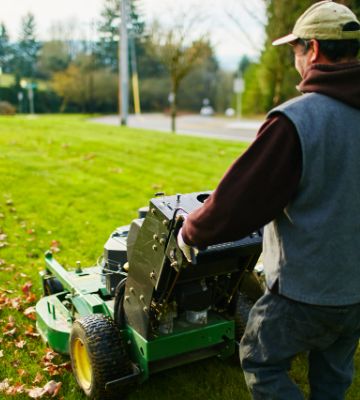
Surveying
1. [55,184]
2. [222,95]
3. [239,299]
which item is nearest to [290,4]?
[55,184]

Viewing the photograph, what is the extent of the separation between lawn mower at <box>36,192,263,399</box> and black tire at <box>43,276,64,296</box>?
532 mm

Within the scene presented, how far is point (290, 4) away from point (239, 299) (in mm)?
9558

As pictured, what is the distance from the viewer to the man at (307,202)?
1.71 m

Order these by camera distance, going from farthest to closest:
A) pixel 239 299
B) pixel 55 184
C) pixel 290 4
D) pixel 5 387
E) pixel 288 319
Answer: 1. pixel 290 4
2. pixel 55 184
3. pixel 239 299
4. pixel 5 387
5. pixel 288 319

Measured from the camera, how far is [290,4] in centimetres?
1130

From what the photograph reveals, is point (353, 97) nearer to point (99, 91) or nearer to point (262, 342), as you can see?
point (262, 342)

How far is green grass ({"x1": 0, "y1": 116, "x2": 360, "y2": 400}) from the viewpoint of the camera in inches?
126

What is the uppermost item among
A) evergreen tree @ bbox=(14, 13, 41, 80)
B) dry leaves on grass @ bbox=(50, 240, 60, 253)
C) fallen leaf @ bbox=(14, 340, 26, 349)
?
evergreen tree @ bbox=(14, 13, 41, 80)

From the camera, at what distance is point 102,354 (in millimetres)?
2727

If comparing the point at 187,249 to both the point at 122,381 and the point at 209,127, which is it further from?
the point at 209,127

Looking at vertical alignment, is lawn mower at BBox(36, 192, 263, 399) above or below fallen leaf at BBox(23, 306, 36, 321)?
above

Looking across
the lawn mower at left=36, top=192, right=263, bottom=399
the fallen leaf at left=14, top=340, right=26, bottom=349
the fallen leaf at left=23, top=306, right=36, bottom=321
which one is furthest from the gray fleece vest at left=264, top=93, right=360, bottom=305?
the fallen leaf at left=23, top=306, right=36, bottom=321

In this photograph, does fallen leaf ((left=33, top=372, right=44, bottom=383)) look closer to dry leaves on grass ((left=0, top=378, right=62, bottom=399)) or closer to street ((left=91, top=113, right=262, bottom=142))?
dry leaves on grass ((left=0, top=378, right=62, bottom=399))

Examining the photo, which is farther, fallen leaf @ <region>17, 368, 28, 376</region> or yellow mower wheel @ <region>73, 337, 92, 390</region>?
fallen leaf @ <region>17, 368, 28, 376</region>
